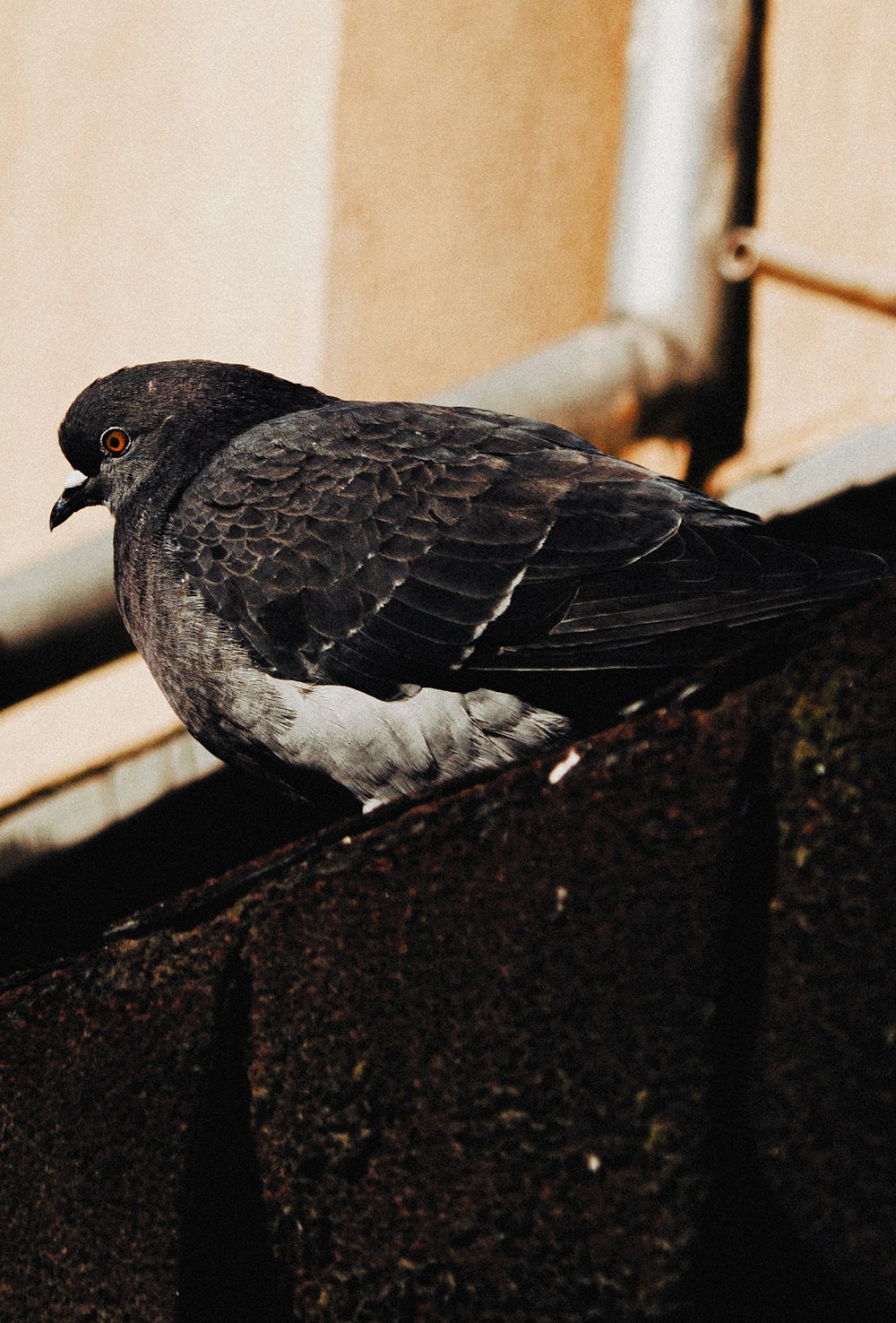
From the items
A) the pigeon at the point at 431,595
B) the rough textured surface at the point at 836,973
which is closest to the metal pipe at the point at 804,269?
the pigeon at the point at 431,595

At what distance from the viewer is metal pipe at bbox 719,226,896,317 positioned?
20.2 feet

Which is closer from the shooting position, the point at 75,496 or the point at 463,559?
the point at 463,559

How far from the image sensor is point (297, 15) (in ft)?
20.4

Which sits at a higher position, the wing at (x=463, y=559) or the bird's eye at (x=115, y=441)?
the wing at (x=463, y=559)

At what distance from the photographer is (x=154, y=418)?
13.3ft

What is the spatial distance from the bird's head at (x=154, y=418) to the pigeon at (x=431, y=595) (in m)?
0.52

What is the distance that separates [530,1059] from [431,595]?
4.84ft

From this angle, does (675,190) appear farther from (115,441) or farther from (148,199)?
(115,441)

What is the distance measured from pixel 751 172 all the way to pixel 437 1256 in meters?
5.90

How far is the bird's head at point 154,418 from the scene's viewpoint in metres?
3.93

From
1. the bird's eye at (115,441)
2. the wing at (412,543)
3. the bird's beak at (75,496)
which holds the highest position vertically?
the wing at (412,543)

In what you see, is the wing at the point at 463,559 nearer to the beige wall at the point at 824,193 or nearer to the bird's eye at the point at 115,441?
the bird's eye at the point at 115,441

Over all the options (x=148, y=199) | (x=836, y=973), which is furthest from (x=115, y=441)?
(x=148, y=199)

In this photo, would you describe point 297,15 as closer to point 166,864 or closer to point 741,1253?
point 166,864
